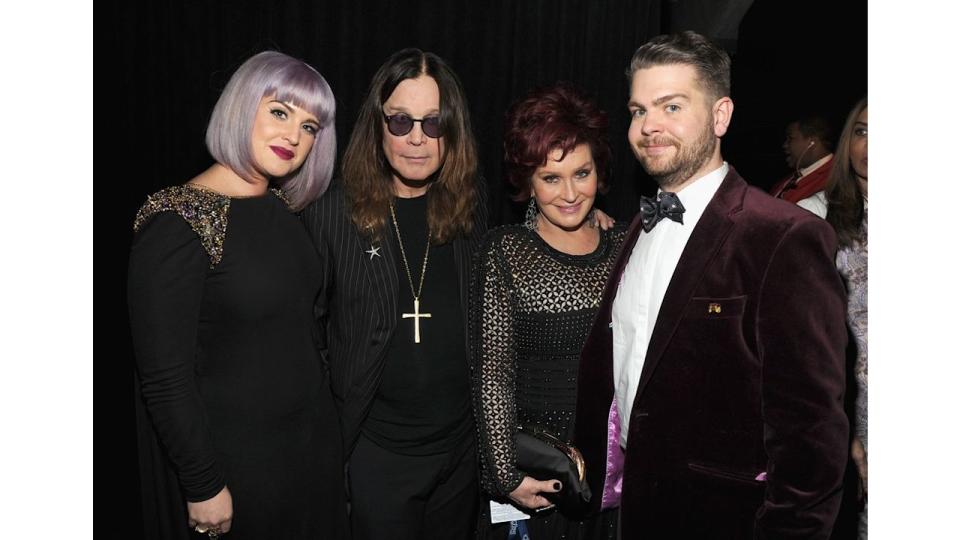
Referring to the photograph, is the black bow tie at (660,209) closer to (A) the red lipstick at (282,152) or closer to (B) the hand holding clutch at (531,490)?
(B) the hand holding clutch at (531,490)

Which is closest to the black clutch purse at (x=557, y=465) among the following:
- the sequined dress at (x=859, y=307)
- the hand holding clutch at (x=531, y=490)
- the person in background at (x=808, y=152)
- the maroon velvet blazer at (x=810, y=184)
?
the hand holding clutch at (x=531, y=490)

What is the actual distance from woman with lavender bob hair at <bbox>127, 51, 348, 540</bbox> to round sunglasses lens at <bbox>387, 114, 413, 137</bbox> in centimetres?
23

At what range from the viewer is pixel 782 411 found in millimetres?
1570

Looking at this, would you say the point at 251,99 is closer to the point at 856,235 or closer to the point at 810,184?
the point at 856,235

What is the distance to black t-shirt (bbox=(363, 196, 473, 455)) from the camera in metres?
2.29

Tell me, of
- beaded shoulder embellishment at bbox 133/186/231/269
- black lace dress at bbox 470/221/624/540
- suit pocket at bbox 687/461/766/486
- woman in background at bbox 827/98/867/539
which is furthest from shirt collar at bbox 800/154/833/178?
beaded shoulder embellishment at bbox 133/186/231/269

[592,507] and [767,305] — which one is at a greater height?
[767,305]

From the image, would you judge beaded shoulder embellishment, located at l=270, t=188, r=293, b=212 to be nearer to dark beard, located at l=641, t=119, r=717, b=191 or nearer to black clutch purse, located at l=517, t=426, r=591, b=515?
black clutch purse, located at l=517, t=426, r=591, b=515

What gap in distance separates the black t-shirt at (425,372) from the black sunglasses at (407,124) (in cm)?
31

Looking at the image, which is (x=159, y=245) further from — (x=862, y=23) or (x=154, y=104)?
(x=862, y=23)

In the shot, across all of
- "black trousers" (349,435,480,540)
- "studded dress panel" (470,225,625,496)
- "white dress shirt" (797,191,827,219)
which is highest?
"white dress shirt" (797,191,827,219)

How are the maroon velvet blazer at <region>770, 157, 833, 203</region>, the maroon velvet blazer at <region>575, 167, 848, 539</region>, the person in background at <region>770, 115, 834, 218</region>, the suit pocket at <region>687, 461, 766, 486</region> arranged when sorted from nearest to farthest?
the maroon velvet blazer at <region>575, 167, 848, 539</region> < the suit pocket at <region>687, 461, 766, 486</region> < the maroon velvet blazer at <region>770, 157, 833, 203</region> < the person in background at <region>770, 115, 834, 218</region>
